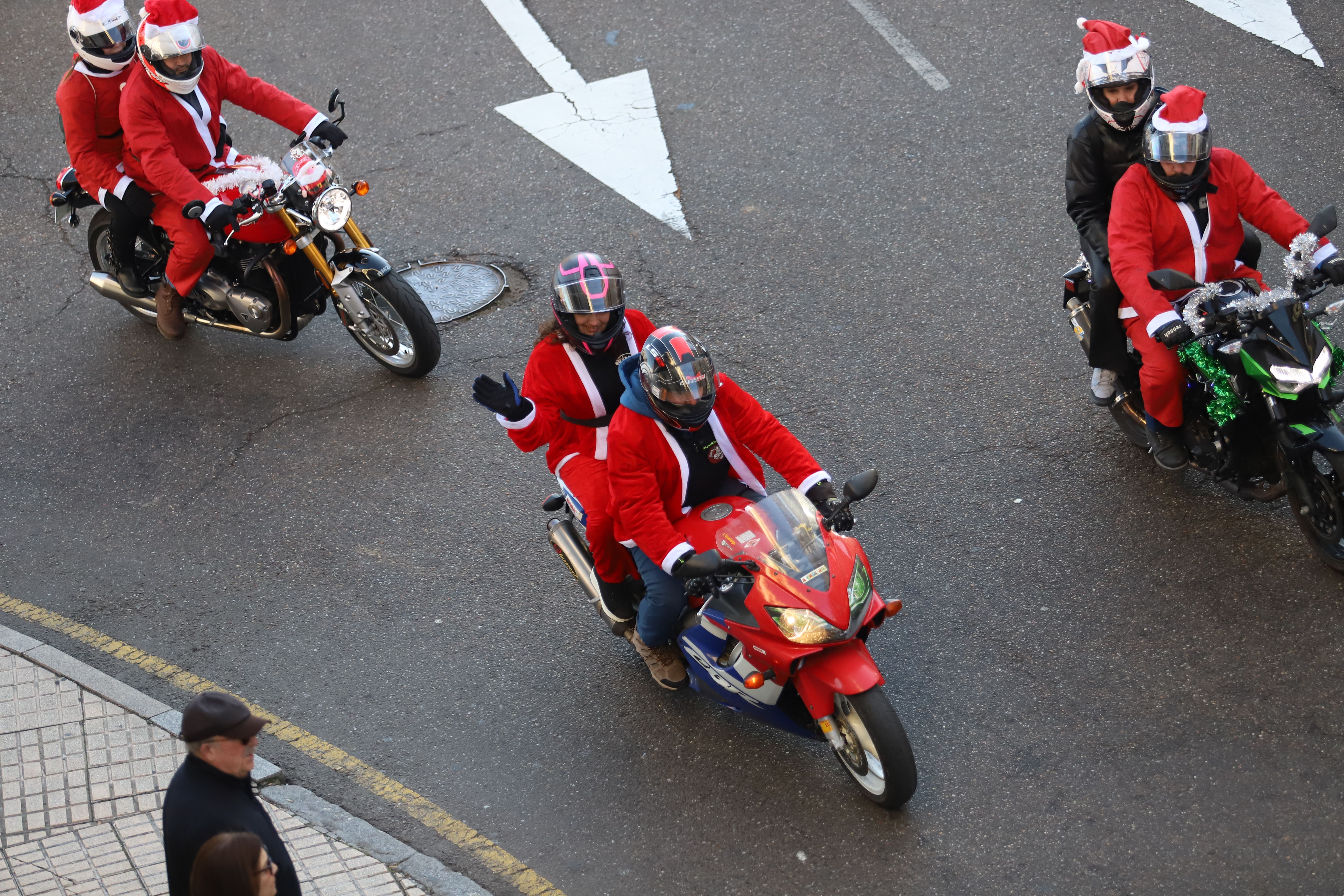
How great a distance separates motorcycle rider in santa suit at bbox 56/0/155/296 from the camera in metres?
8.05

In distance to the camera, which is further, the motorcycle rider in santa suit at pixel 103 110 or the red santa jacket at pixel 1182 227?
the motorcycle rider in santa suit at pixel 103 110

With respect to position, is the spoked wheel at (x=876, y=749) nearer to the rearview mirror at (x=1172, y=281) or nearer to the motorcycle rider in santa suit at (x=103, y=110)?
the rearview mirror at (x=1172, y=281)

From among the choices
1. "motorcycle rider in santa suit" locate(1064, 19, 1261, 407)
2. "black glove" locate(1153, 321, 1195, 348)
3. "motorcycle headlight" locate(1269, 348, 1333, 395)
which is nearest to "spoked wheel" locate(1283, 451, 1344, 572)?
"motorcycle headlight" locate(1269, 348, 1333, 395)

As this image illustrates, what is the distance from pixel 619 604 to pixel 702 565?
3.17 ft

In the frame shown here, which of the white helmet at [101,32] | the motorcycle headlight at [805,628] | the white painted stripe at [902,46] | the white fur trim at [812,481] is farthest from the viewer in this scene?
the white painted stripe at [902,46]

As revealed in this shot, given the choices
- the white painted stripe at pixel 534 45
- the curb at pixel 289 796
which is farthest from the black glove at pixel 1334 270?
the white painted stripe at pixel 534 45

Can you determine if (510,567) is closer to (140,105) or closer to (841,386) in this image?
(841,386)

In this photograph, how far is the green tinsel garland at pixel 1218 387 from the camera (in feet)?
20.0

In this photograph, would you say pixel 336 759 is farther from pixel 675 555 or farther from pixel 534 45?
pixel 534 45

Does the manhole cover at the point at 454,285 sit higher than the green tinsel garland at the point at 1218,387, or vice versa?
the green tinsel garland at the point at 1218,387

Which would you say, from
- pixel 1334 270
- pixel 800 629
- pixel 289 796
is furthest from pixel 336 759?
pixel 1334 270

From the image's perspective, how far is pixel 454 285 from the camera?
9.05 m

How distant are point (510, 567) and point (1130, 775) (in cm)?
314

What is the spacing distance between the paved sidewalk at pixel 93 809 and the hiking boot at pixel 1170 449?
3913 mm
